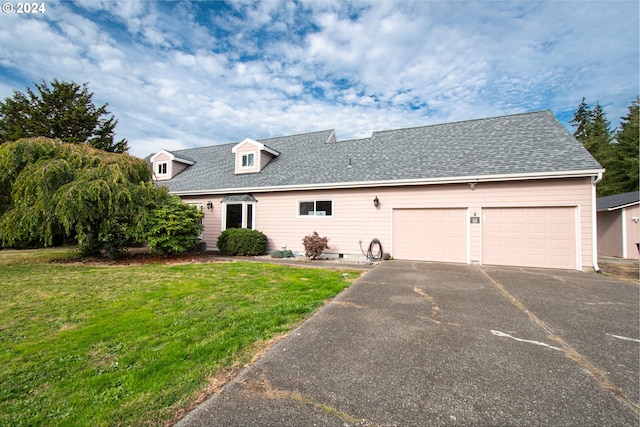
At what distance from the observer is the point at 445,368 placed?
8.57 ft

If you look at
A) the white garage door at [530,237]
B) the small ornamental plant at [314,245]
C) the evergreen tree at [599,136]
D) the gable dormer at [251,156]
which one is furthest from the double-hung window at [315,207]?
the evergreen tree at [599,136]

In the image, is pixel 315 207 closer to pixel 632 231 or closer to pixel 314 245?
pixel 314 245

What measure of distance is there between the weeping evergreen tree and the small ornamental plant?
20.3 ft

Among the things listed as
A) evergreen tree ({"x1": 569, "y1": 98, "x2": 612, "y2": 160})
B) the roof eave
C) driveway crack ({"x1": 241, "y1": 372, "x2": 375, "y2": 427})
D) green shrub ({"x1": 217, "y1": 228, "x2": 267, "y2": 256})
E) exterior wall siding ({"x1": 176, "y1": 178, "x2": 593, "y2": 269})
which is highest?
evergreen tree ({"x1": 569, "y1": 98, "x2": 612, "y2": 160})

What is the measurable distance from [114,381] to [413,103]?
16.7 meters

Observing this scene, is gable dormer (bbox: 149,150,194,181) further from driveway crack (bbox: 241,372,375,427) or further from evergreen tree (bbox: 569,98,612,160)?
evergreen tree (bbox: 569,98,612,160)

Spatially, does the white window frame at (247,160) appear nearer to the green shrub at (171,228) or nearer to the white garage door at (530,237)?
the green shrub at (171,228)

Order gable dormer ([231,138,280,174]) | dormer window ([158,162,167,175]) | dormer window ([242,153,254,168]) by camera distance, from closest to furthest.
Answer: gable dormer ([231,138,280,174]) < dormer window ([242,153,254,168]) < dormer window ([158,162,167,175])

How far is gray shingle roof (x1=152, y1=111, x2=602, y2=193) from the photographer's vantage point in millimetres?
8994

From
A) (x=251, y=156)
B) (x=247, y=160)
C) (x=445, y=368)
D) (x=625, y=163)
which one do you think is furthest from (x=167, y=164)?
(x=625, y=163)

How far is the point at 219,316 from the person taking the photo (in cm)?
394

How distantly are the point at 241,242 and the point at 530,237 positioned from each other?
10.8 meters

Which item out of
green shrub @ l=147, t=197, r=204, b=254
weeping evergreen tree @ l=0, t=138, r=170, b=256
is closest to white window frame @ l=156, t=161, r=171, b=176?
weeping evergreen tree @ l=0, t=138, r=170, b=256

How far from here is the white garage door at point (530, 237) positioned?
829 cm
